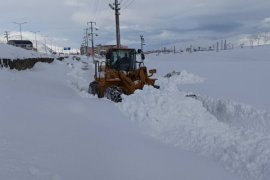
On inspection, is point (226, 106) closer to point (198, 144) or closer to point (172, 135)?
point (172, 135)

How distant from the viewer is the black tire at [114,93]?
15840 mm

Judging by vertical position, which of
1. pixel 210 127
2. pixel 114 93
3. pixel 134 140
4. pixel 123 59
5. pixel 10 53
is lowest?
Answer: pixel 134 140

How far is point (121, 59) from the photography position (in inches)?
731

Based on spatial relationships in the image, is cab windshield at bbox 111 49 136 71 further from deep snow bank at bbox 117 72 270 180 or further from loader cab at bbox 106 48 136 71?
deep snow bank at bbox 117 72 270 180

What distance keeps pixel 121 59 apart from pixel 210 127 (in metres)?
8.98

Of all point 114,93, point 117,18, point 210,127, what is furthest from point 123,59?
point 117,18

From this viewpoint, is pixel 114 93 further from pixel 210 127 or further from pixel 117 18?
pixel 117 18

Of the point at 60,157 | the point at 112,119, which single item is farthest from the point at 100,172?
the point at 112,119

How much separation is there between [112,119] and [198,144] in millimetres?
3530

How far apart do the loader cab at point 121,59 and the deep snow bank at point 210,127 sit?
4156mm

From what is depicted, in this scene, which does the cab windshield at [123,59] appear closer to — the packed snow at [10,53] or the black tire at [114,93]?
the black tire at [114,93]

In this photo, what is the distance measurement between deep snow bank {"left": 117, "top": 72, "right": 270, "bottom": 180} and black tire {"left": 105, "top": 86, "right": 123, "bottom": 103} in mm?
1748

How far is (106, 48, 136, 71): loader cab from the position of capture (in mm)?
18453

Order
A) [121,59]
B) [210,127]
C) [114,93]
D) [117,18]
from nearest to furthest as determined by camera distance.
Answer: [210,127] < [114,93] < [121,59] < [117,18]
